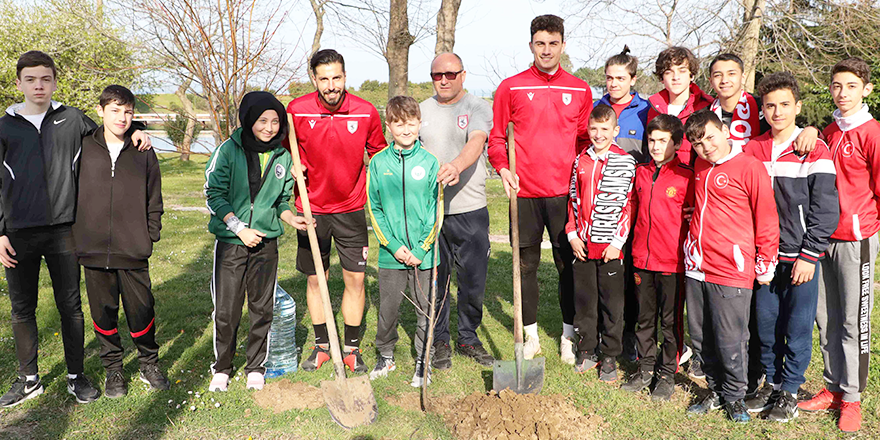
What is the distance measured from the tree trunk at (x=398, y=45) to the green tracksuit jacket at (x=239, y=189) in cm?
548

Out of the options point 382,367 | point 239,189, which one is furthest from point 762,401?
point 239,189

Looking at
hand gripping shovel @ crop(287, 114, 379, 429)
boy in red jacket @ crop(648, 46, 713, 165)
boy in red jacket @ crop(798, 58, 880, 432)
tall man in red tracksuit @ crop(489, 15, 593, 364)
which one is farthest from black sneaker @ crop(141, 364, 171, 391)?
boy in red jacket @ crop(798, 58, 880, 432)

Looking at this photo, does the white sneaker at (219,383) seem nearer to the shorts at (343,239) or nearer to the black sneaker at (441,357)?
the shorts at (343,239)

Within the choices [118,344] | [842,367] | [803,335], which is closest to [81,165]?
[118,344]

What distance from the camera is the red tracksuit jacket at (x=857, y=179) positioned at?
3264 millimetres

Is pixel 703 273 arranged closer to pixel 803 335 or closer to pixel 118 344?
pixel 803 335

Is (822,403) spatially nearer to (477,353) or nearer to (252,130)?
(477,353)

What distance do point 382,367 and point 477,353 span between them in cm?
76

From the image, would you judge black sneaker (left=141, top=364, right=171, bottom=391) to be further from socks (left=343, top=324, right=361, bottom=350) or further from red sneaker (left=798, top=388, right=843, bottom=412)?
red sneaker (left=798, top=388, right=843, bottom=412)

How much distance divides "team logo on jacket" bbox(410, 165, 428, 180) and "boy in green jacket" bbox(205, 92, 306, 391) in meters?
0.78

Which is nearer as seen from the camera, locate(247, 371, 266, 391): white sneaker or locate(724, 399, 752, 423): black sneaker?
locate(724, 399, 752, 423): black sneaker

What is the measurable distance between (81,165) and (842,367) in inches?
193

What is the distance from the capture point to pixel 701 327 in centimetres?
368

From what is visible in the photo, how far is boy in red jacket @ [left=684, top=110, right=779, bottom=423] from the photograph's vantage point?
332cm
